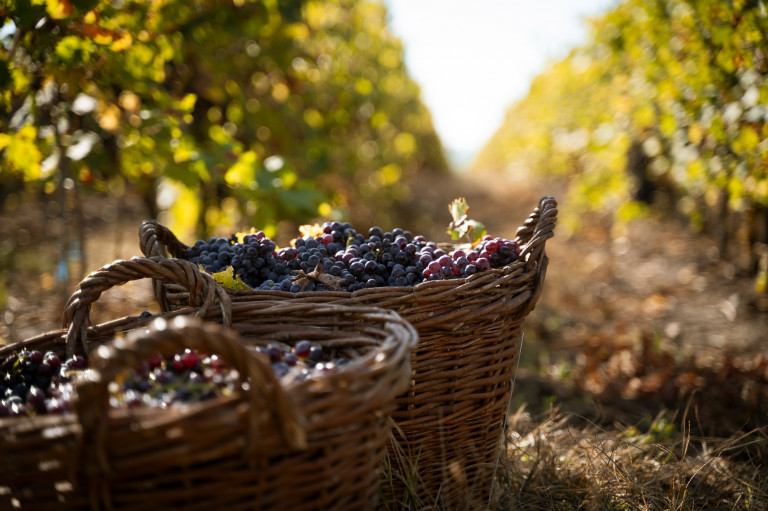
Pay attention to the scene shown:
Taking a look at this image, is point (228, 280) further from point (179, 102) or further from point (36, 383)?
point (179, 102)

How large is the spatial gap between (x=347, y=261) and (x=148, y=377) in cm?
63

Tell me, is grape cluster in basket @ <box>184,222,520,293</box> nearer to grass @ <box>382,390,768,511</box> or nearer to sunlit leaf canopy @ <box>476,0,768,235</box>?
grass @ <box>382,390,768,511</box>

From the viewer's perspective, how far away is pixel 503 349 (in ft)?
4.92

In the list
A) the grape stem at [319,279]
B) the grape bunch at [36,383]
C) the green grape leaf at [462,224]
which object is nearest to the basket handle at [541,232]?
the green grape leaf at [462,224]

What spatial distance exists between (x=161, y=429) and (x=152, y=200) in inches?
132

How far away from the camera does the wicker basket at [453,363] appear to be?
1353mm

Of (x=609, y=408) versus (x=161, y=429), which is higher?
(x=161, y=429)

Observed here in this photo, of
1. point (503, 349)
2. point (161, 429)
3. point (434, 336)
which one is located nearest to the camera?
point (161, 429)

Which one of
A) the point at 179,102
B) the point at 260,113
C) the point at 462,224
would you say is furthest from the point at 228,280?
the point at 260,113

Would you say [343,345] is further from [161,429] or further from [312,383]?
[161,429]

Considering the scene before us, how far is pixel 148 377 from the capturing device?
1116 millimetres

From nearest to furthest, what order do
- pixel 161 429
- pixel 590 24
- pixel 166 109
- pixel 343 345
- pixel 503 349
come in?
pixel 161 429, pixel 343 345, pixel 503 349, pixel 166 109, pixel 590 24

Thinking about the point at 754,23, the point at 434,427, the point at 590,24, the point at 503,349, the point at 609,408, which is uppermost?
the point at 590,24

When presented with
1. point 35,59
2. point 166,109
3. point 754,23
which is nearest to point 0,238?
point 166,109
